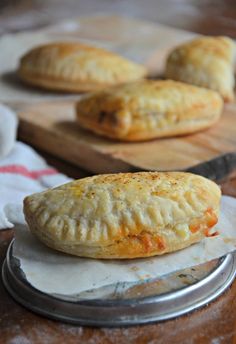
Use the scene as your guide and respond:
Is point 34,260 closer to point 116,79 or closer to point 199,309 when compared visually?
point 199,309

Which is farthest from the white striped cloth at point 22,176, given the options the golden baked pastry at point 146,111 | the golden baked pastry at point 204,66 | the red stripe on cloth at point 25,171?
the golden baked pastry at point 204,66

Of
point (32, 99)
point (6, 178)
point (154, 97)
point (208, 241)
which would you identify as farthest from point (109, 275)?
point (32, 99)

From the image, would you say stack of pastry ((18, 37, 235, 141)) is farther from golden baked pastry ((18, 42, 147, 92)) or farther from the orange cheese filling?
the orange cheese filling

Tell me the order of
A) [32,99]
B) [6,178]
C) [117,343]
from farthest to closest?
[32,99] < [6,178] < [117,343]

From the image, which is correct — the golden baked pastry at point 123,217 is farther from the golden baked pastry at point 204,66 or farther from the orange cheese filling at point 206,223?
the golden baked pastry at point 204,66

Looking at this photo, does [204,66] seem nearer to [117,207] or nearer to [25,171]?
[25,171]

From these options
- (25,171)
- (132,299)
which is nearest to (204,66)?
(25,171)

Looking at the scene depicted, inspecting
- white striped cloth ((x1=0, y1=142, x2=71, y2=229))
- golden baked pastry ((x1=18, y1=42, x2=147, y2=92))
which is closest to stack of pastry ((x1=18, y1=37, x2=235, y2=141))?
golden baked pastry ((x1=18, y1=42, x2=147, y2=92))
